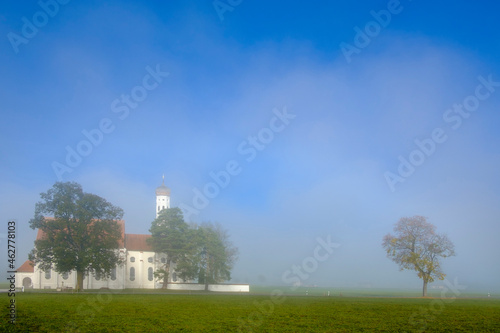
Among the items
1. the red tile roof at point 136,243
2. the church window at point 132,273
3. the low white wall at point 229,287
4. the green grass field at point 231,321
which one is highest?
the red tile roof at point 136,243

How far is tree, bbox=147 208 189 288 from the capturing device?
79.0 m

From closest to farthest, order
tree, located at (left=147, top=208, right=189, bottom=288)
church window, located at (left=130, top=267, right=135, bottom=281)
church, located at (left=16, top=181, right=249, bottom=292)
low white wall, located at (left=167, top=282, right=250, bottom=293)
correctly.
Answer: low white wall, located at (left=167, top=282, right=250, bottom=293)
tree, located at (left=147, top=208, right=189, bottom=288)
church, located at (left=16, top=181, right=249, bottom=292)
church window, located at (left=130, top=267, right=135, bottom=281)

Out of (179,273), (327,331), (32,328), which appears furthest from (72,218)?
(327,331)

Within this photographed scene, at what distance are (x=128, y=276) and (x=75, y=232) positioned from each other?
30.2 metres

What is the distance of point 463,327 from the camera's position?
26.7m

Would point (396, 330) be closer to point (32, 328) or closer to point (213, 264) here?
point (32, 328)

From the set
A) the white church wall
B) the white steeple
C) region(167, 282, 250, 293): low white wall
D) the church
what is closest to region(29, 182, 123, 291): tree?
the church

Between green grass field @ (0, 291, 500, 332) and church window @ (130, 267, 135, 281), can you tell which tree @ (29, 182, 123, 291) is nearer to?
church window @ (130, 267, 135, 281)

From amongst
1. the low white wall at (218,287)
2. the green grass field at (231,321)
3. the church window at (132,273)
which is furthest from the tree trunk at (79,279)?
the green grass field at (231,321)

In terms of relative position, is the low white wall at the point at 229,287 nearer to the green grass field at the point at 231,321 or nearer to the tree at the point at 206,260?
the tree at the point at 206,260

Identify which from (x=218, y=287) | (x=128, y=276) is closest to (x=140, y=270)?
(x=128, y=276)

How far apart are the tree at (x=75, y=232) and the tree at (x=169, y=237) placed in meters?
13.1

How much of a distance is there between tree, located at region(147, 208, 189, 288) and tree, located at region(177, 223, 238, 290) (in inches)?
65.2

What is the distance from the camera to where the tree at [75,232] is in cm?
6322
